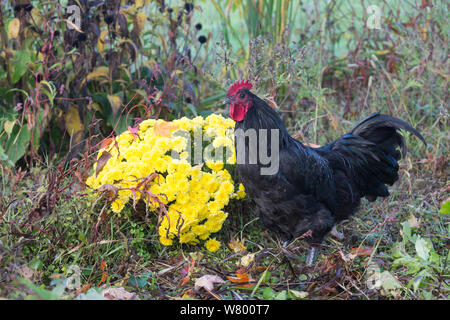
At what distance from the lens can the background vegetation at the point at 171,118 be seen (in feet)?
9.16

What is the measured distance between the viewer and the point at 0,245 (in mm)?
2670

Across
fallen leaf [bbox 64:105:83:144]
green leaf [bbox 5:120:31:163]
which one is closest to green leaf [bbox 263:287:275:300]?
fallen leaf [bbox 64:105:83:144]

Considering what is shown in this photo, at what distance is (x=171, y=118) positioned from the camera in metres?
4.48

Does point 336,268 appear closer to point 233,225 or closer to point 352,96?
point 233,225

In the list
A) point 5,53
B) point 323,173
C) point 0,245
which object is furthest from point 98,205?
point 5,53

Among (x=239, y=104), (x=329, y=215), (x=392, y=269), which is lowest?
(x=392, y=269)

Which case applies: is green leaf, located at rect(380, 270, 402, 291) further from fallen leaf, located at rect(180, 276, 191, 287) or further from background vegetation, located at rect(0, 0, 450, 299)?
fallen leaf, located at rect(180, 276, 191, 287)

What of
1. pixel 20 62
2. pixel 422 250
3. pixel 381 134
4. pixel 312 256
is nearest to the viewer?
pixel 422 250

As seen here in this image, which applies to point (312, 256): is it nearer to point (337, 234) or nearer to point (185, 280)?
point (337, 234)

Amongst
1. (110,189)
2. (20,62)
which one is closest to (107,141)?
(110,189)

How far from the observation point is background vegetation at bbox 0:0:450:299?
9.16 feet

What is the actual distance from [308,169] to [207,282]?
992 millimetres

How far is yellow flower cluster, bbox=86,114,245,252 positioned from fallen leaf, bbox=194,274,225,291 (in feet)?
1.23

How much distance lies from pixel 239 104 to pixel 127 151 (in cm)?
82
